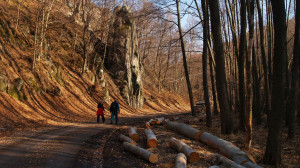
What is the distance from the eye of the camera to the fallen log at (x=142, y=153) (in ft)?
21.3

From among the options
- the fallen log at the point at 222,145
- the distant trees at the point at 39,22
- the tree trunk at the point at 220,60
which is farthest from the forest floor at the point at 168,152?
the distant trees at the point at 39,22

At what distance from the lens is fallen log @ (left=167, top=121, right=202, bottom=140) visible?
31.3 ft

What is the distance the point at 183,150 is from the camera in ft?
23.4

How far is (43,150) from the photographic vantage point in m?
7.25

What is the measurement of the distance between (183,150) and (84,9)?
2218 cm

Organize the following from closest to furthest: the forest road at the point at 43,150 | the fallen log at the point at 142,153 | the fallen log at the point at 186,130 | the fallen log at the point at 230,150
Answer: the forest road at the point at 43,150, the fallen log at the point at 142,153, the fallen log at the point at 230,150, the fallen log at the point at 186,130

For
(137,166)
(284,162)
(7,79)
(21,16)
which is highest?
(21,16)

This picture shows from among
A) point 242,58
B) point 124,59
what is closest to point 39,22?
point 124,59

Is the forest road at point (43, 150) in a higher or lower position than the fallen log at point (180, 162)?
higher

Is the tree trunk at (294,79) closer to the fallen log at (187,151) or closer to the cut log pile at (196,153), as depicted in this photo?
the cut log pile at (196,153)

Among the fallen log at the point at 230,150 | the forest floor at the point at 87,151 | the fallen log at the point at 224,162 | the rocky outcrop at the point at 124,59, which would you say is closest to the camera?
the fallen log at the point at 224,162

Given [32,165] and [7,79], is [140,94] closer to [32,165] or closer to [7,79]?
[7,79]

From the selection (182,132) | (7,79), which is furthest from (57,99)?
(182,132)

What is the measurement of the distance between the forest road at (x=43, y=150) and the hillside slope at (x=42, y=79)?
2.94m
